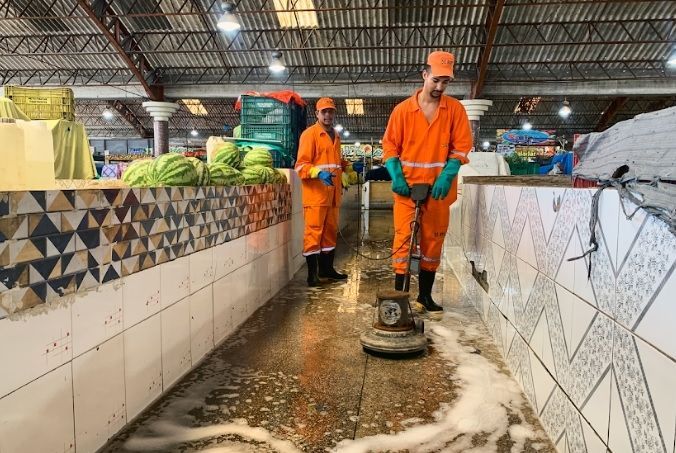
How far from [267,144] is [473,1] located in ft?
31.6

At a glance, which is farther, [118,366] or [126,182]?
[126,182]

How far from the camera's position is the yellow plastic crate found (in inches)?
258

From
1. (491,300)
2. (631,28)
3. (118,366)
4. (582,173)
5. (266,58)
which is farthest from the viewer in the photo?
(266,58)

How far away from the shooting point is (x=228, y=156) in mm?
4305

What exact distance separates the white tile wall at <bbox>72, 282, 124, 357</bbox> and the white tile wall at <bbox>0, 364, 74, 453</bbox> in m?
0.12

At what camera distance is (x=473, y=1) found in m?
13.0

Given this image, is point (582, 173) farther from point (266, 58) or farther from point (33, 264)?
point (266, 58)

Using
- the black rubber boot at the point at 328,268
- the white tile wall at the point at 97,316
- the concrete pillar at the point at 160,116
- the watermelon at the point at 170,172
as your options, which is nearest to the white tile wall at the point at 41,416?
the white tile wall at the point at 97,316

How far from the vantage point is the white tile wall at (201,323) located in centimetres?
281

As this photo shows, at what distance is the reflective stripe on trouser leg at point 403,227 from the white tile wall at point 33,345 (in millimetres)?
2474

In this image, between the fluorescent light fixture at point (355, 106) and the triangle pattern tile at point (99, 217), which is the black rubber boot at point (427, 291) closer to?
the triangle pattern tile at point (99, 217)

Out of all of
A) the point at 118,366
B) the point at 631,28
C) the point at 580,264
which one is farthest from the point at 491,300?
the point at 631,28

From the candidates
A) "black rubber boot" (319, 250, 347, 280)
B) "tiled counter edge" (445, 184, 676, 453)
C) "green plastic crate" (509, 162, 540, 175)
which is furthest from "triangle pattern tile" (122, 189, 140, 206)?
"green plastic crate" (509, 162, 540, 175)

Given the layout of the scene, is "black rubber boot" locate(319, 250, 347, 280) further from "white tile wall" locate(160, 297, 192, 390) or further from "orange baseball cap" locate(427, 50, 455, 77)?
"white tile wall" locate(160, 297, 192, 390)
